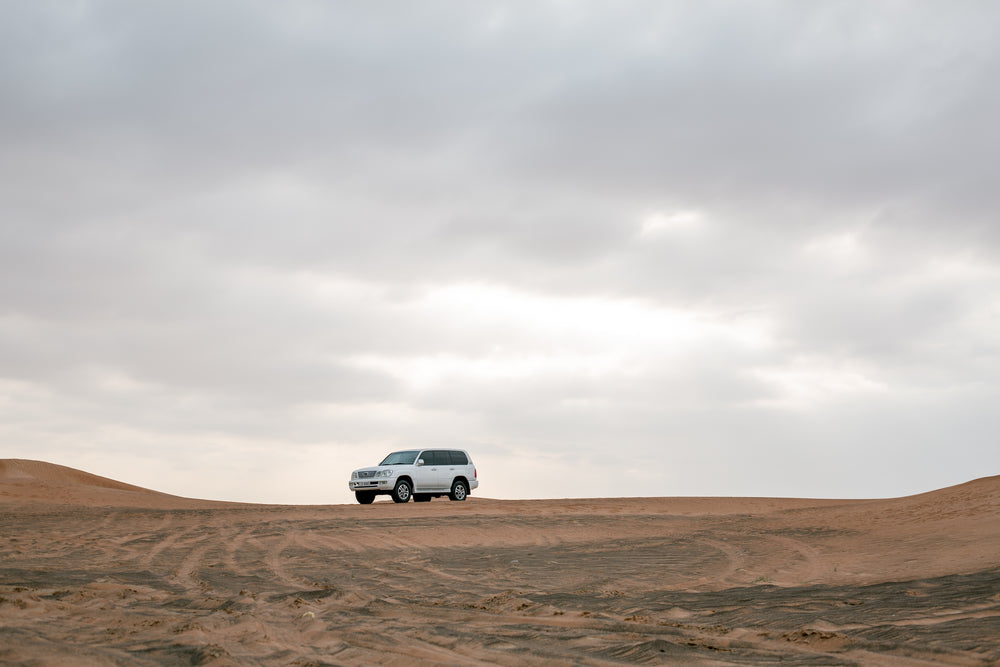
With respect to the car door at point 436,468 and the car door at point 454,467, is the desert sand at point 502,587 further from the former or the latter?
the car door at point 454,467

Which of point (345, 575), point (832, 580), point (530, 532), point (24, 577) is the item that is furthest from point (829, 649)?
point (530, 532)

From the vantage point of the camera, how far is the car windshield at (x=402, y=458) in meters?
29.1

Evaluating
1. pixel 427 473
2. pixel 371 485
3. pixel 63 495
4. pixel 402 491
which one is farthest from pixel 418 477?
pixel 63 495

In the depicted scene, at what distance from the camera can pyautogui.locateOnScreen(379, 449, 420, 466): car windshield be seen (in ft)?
95.6

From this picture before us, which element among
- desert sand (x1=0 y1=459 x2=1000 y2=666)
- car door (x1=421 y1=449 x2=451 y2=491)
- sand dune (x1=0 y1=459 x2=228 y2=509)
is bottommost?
desert sand (x1=0 y1=459 x2=1000 y2=666)

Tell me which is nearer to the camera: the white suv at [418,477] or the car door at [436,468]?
the white suv at [418,477]

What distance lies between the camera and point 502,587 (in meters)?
11.6

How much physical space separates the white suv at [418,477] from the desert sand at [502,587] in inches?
150

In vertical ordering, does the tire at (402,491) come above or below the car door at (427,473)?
below

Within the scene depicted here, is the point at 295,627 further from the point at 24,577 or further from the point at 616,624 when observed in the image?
the point at 24,577

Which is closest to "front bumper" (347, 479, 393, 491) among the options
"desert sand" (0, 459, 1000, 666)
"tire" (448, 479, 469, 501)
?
"tire" (448, 479, 469, 501)

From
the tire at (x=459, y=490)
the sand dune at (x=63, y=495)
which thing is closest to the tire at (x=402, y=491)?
the tire at (x=459, y=490)

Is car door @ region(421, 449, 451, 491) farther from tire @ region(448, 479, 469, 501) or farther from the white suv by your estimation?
tire @ region(448, 479, 469, 501)

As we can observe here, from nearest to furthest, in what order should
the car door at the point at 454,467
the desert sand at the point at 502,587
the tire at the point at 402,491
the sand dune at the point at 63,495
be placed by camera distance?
the desert sand at the point at 502,587 < the sand dune at the point at 63,495 < the tire at the point at 402,491 < the car door at the point at 454,467
